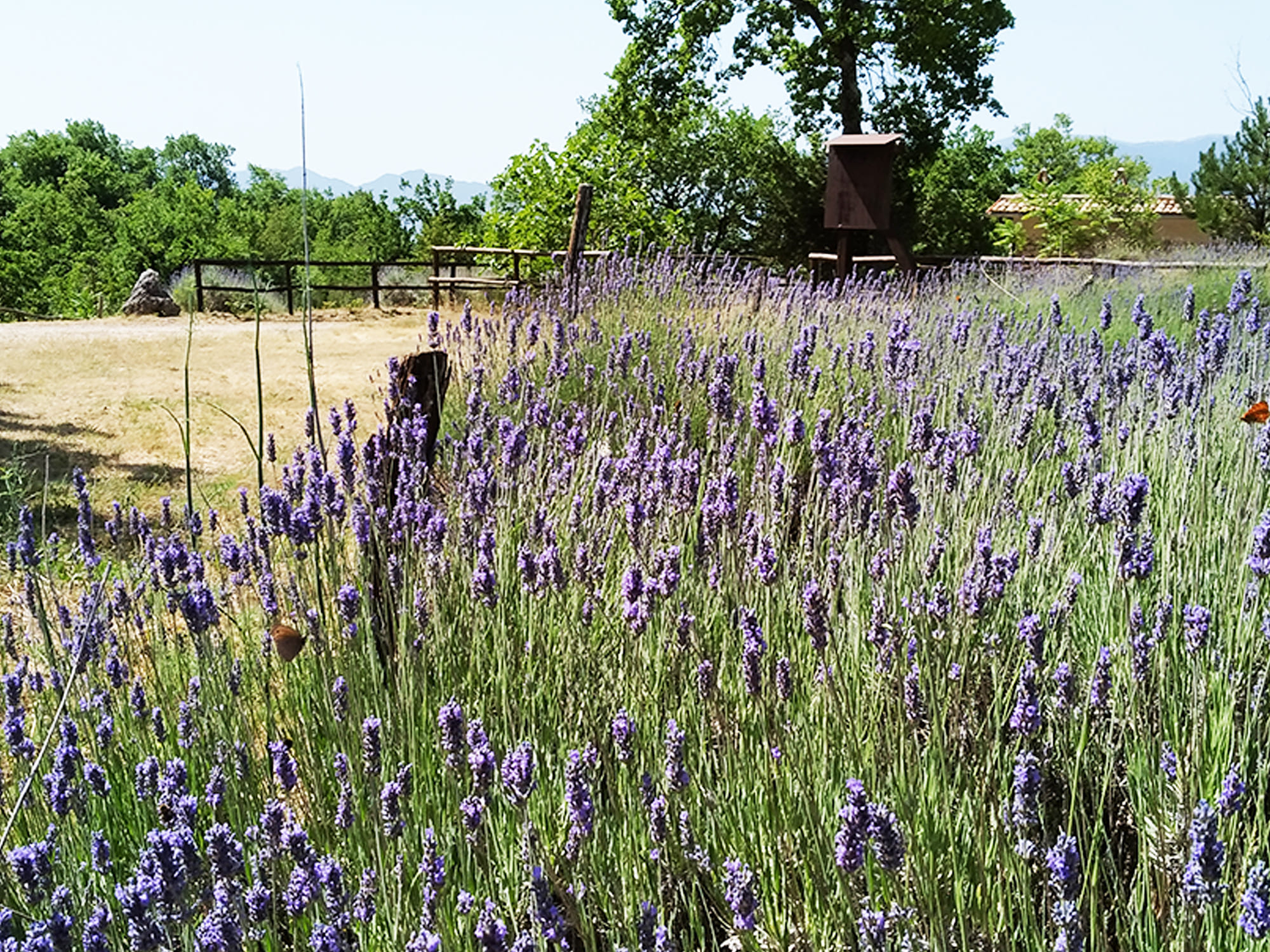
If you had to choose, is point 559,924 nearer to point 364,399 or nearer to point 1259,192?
point 364,399

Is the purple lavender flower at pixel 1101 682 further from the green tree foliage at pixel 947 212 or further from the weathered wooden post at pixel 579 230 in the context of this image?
the green tree foliage at pixel 947 212

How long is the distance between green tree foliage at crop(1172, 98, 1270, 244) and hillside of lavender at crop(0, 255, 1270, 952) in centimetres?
2952

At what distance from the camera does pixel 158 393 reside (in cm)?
989

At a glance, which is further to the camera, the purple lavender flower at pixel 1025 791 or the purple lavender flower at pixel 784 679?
the purple lavender flower at pixel 784 679

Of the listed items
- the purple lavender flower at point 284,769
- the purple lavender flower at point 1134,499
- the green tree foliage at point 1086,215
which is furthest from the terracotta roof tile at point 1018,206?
the purple lavender flower at point 284,769

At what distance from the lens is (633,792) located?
1.88 metres

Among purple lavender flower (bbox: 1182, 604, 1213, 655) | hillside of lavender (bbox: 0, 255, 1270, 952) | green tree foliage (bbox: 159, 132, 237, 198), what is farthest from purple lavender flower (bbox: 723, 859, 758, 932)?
green tree foliage (bbox: 159, 132, 237, 198)

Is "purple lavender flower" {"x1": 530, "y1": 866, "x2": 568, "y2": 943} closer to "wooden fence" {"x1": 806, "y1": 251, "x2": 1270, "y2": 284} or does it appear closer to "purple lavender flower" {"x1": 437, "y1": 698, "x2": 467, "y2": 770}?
"purple lavender flower" {"x1": 437, "y1": 698, "x2": 467, "y2": 770}

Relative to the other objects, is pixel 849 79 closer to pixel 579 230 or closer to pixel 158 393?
pixel 579 230

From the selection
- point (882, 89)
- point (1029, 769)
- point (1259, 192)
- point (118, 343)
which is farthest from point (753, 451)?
point (1259, 192)

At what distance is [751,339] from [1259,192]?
30.4 m

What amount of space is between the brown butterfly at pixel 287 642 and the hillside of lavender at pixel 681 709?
0.07m

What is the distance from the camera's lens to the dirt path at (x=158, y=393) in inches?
277

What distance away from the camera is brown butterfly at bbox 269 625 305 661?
2.38 m
